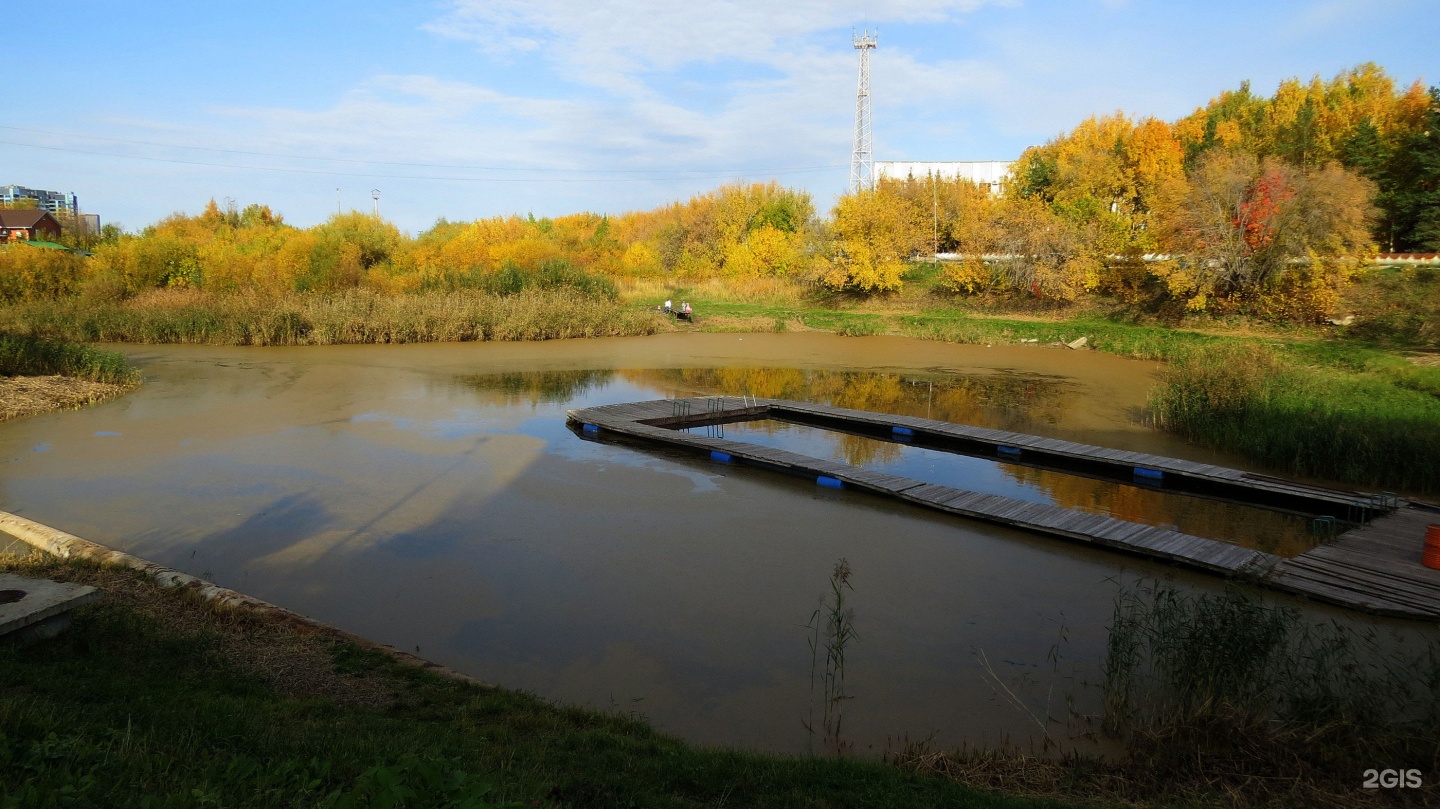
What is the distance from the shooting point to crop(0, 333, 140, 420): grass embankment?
1401 cm

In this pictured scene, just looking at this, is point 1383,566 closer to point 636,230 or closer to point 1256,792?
point 1256,792

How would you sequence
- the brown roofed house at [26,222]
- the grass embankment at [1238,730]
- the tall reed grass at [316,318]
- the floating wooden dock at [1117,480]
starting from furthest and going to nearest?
the brown roofed house at [26,222] → the tall reed grass at [316,318] → the floating wooden dock at [1117,480] → the grass embankment at [1238,730]

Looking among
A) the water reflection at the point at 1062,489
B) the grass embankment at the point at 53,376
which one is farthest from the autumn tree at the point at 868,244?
the grass embankment at the point at 53,376

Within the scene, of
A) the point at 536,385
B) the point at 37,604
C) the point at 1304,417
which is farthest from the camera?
the point at 536,385

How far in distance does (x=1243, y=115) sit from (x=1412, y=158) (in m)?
14.0

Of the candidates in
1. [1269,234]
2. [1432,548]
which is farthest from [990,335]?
[1432,548]

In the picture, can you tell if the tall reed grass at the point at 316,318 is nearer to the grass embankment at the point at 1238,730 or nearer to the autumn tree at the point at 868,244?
the autumn tree at the point at 868,244

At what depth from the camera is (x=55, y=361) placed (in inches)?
634

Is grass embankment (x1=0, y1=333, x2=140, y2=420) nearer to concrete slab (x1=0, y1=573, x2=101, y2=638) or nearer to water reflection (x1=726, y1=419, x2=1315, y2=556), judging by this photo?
concrete slab (x1=0, y1=573, x2=101, y2=638)

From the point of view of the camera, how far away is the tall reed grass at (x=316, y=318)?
23562mm

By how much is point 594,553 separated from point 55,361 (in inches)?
526

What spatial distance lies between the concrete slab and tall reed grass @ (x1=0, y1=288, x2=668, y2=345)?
A: 65.9ft

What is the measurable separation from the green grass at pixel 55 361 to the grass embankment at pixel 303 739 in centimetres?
1218

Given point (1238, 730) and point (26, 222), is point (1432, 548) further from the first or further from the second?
point (26, 222)
